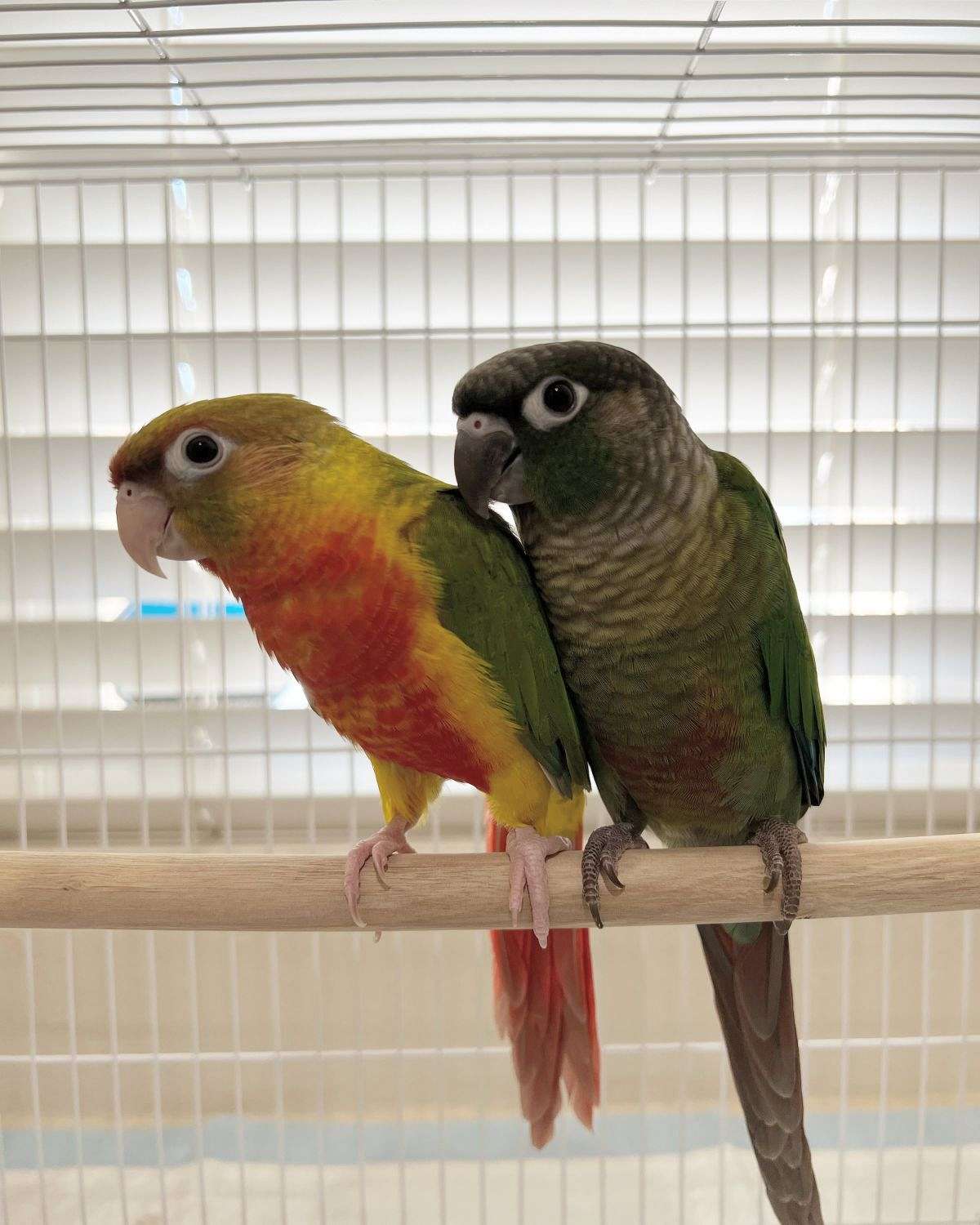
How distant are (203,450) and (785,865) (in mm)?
602

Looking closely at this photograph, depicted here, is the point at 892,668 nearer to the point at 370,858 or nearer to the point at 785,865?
the point at 785,865

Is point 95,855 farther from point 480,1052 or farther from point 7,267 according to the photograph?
point 7,267

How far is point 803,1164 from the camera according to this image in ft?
3.27

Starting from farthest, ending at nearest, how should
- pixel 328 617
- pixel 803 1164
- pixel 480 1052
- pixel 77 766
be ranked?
1. pixel 77 766
2. pixel 480 1052
3. pixel 803 1164
4. pixel 328 617

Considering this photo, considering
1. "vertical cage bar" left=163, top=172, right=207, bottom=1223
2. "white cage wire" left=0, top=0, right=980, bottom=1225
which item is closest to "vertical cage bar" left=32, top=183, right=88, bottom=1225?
"white cage wire" left=0, top=0, right=980, bottom=1225

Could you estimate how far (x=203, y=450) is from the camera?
0.80 metres

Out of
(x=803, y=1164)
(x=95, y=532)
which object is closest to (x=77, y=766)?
(x=95, y=532)

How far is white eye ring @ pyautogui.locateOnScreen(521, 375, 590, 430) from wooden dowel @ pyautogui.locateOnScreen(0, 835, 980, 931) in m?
0.38

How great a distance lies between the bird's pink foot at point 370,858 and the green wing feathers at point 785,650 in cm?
36

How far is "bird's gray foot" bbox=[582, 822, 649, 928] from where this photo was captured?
0.84 metres

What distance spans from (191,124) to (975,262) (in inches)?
37.5

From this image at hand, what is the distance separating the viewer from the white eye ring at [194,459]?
79 cm

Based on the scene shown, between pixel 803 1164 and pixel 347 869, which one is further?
pixel 803 1164

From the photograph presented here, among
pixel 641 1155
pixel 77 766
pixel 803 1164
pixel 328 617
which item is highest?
pixel 328 617
